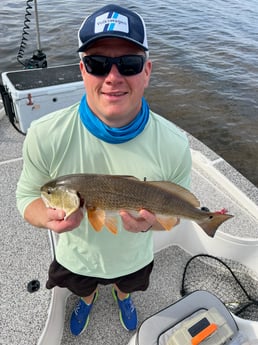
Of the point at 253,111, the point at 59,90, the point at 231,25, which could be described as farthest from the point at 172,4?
the point at 59,90

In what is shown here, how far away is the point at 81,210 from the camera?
1.68m

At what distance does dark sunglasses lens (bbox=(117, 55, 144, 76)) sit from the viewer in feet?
5.30

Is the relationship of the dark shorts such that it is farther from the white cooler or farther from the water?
the water

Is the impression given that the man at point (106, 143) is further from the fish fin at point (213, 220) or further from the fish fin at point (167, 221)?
the fish fin at point (213, 220)

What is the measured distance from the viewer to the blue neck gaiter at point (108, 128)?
173cm

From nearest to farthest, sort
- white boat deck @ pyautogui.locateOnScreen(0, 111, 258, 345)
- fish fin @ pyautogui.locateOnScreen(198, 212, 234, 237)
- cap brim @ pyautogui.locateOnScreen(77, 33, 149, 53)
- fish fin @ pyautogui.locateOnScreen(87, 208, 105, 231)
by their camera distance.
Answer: cap brim @ pyautogui.locateOnScreen(77, 33, 149, 53), fish fin @ pyautogui.locateOnScreen(87, 208, 105, 231), fish fin @ pyautogui.locateOnScreen(198, 212, 234, 237), white boat deck @ pyautogui.locateOnScreen(0, 111, 258, 345)

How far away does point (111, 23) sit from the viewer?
5.16ft

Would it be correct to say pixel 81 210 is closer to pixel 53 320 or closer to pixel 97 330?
pixel 53 320

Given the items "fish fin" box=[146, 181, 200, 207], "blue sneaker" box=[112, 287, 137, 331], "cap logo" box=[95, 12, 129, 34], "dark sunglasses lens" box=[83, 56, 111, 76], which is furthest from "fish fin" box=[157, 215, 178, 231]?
"blue sneaker" box=[112, 287, 137, 331]

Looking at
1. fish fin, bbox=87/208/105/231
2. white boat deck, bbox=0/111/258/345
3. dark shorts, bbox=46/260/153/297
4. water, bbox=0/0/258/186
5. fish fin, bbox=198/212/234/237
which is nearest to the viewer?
fish fin, bbox=87/208/105/231

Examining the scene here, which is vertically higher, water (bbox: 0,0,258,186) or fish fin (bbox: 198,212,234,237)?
fish fin (bbox: 198,212,234,237)

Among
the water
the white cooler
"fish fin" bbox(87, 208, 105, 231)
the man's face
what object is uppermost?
the man's face

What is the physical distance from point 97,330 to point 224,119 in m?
6.21

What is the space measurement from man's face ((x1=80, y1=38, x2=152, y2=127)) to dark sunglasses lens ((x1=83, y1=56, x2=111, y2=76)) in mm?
22
